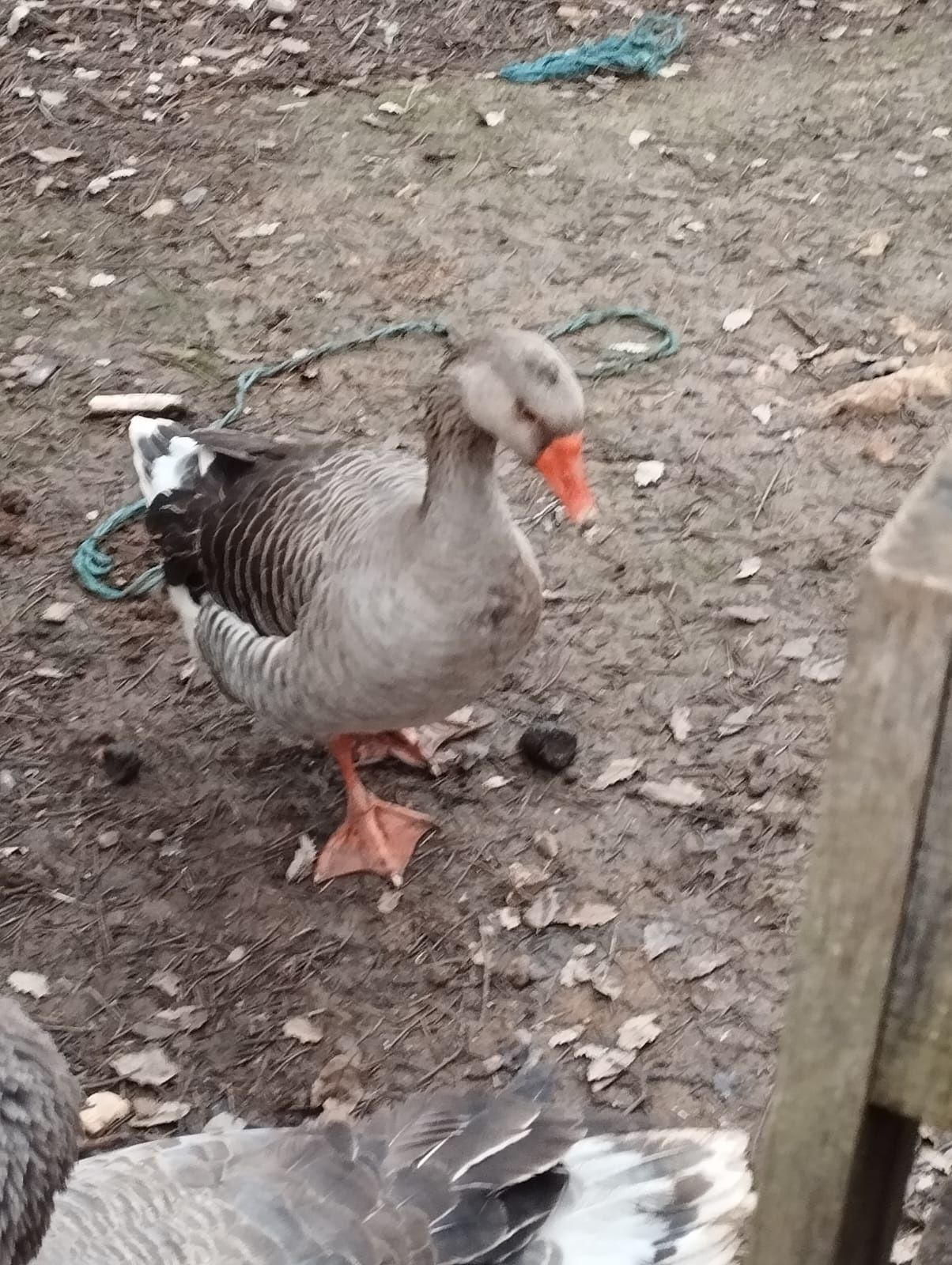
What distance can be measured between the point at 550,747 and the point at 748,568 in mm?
903

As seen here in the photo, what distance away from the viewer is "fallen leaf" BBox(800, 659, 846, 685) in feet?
10.6

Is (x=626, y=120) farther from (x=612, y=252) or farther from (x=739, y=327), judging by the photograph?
(x=739, y=327)

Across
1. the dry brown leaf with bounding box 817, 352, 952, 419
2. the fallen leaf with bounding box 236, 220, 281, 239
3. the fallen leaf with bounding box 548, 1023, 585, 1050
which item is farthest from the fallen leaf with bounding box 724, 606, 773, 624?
the fallen leaf with bounding box 236, 220, 281, 239

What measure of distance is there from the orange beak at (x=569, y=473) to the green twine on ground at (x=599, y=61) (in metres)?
4.07

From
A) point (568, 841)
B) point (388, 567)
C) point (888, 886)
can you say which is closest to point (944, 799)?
point (888, 886)

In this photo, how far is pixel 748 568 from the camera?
11.6ft

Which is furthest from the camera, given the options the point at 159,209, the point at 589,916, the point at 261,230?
the point at 159,209

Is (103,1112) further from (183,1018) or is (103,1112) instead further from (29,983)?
(29,983)

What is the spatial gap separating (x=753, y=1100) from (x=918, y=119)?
4557mm

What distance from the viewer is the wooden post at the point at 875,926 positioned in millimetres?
682

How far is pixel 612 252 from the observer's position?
480cm

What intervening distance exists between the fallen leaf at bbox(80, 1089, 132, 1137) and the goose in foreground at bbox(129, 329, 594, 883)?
0.66 metres

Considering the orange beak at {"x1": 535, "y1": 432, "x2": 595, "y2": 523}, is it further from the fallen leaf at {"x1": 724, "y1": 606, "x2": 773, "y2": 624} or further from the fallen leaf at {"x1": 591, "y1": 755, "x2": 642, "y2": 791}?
the fallen leaf at {"x1": 724, "y1": 606, "x2": 773, "y2": 624}

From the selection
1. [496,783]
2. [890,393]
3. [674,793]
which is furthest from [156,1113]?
[890,393]
